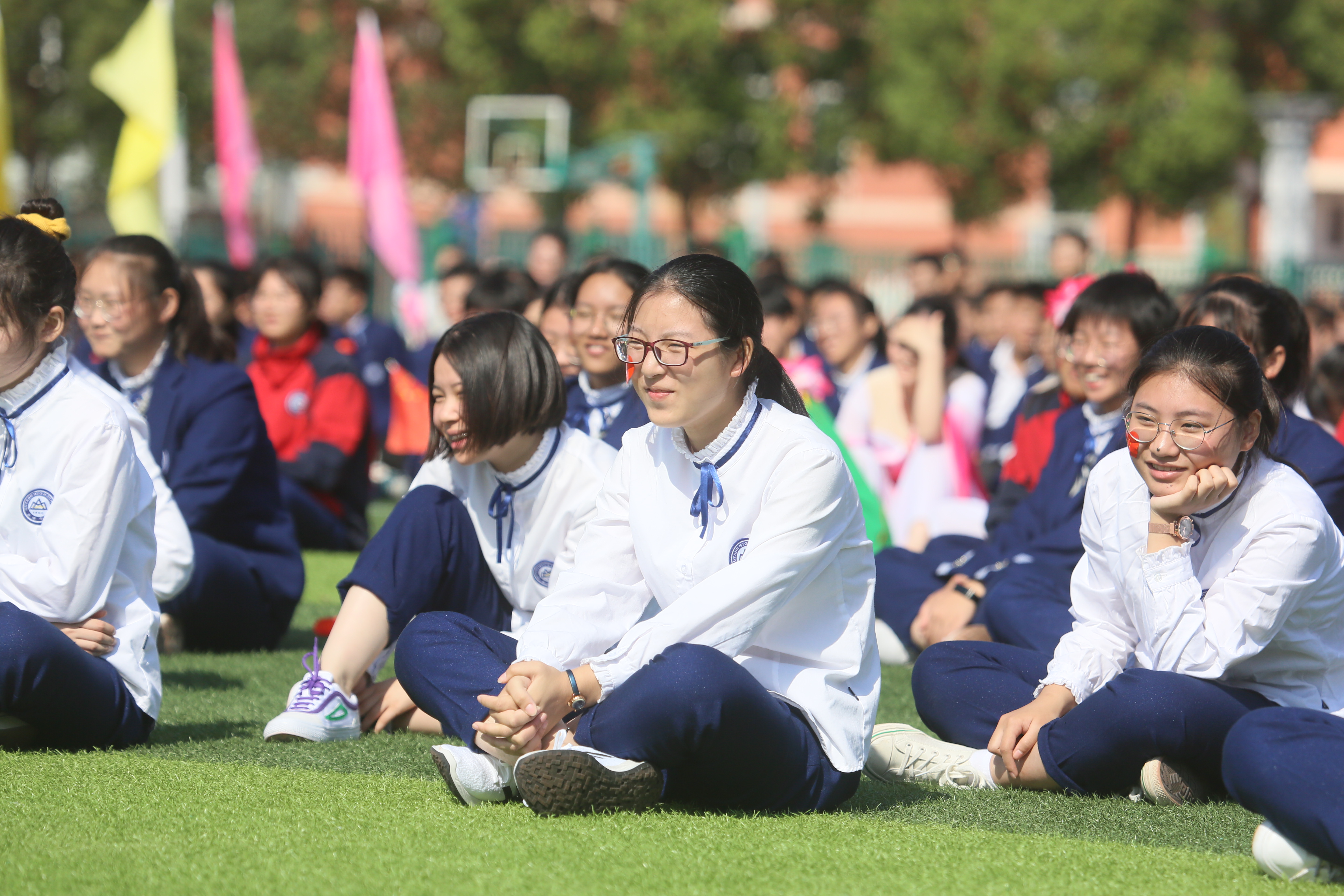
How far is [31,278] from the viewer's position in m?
3.59

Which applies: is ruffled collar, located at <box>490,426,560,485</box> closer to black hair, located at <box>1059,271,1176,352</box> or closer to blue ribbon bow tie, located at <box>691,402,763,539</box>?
blue ribbon bow tie, located at <box>691,402,763,539</box>

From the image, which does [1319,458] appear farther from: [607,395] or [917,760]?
[607,395]

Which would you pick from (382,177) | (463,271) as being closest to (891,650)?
(463,271)

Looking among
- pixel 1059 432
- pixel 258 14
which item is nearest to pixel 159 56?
pixel 1059 432

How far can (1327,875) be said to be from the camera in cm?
282

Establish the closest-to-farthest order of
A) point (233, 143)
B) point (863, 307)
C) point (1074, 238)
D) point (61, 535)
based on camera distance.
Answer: point (61, 535)
point (863, 307)
point (1074, 238)
point (233, 143)

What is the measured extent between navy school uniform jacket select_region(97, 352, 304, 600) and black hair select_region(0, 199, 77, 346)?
5.05ft

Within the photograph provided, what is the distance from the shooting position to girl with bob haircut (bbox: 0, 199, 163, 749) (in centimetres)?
349

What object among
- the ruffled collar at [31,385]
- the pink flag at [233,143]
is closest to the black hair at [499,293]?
the ruffled collar at [31,385]

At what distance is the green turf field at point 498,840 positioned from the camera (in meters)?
2.74

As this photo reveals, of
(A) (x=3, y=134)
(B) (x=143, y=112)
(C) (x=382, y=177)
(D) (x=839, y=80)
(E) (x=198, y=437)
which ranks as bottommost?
(E) (x=198, y=437)

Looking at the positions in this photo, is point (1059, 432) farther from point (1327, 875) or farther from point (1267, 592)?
point (1327, 875)

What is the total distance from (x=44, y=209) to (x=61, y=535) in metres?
0.96

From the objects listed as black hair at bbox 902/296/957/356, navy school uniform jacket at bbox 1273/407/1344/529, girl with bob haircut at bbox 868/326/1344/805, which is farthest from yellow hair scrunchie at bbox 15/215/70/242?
black hair at bbox 902/296/957/356
